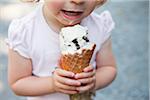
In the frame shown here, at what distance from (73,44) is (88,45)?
0.04m

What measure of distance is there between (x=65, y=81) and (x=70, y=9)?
0.65ft

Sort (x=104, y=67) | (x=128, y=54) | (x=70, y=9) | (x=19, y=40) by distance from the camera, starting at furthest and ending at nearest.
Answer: (x=128, y=54) → (x=104, y=67) → (x=19, y=40) → (x=70, y=9)

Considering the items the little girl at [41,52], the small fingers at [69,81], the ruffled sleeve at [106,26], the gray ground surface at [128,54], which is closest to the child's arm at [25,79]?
the little girl at [41,52]

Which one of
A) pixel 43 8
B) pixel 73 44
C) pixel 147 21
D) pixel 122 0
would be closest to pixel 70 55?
pixel 73 44

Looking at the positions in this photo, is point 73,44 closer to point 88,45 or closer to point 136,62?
point 88,45

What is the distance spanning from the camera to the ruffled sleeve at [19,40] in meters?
1.40

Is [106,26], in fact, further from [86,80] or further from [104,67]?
[86,80]

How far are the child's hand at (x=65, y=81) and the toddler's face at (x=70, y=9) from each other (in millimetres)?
144

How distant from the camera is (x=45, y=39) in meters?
1.43

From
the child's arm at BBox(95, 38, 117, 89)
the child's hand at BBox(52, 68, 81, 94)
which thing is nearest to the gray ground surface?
the child's arm at BBox(95, 38, 117, 89)

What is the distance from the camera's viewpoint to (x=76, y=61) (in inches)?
49.2

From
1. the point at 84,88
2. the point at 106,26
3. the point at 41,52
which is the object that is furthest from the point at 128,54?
the point at 84,88

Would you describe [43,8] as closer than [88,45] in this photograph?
No

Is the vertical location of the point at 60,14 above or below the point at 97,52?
above
